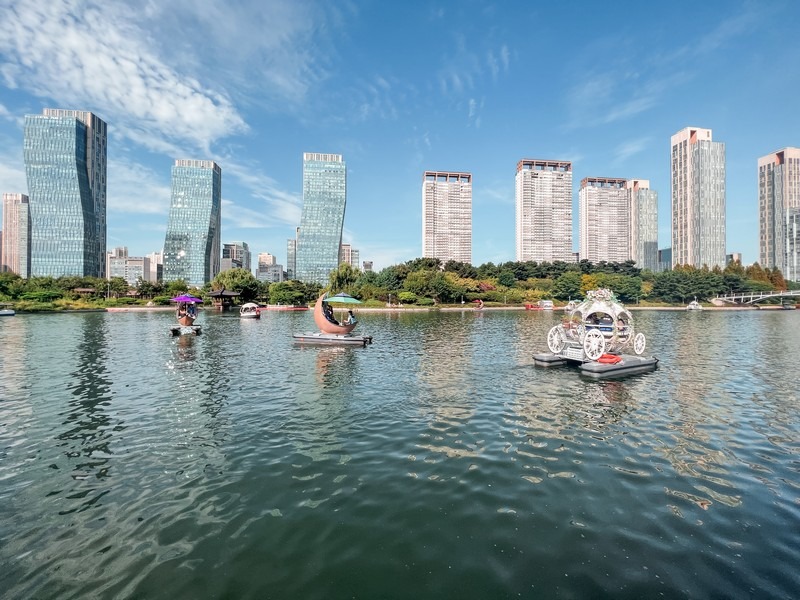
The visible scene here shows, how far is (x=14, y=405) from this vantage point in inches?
545

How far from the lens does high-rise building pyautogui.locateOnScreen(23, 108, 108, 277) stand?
137m

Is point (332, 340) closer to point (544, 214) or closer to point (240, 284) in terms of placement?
point (240, 284)

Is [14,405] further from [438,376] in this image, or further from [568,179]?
[568,179]

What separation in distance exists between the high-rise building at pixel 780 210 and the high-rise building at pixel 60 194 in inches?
10826

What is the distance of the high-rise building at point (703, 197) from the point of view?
174625 mm

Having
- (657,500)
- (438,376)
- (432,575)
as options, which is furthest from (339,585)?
(438,376)

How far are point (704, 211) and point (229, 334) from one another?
210994 millimetres

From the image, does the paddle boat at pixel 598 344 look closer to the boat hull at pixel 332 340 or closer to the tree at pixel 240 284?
the boat hull at pixel 332 340

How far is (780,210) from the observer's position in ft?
581

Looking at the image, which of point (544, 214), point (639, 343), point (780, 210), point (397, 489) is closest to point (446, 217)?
point (544, 214)

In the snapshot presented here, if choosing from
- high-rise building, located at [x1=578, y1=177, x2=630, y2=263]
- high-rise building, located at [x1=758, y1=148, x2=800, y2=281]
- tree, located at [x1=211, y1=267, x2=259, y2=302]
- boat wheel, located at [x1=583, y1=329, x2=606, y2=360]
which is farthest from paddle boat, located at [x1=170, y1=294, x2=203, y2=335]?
high-rise building, located at [x1=758, y1=148, x2=800, y2=281]

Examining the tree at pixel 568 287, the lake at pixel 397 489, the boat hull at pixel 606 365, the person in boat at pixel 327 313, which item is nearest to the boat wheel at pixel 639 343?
the boat hull at pixel 606 365

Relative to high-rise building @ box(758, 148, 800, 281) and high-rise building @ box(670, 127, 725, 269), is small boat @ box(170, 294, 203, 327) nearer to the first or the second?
high-rise building @ box(670, 127, 725, 269)

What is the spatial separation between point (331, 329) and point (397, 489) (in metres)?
24.7
